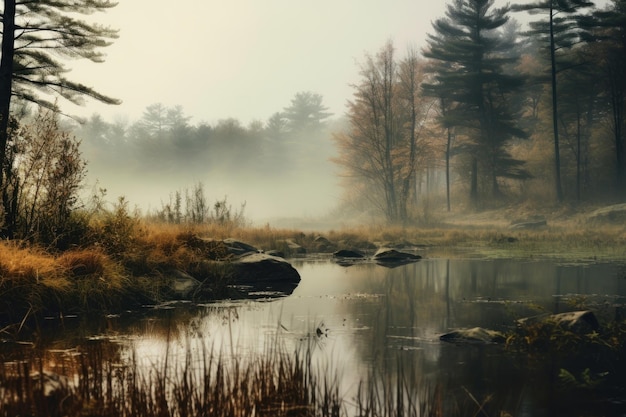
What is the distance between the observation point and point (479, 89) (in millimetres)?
42844

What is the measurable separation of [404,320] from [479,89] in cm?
3439

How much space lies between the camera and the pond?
7.10 meters

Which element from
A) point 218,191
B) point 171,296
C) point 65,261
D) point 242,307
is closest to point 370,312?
point 242,307

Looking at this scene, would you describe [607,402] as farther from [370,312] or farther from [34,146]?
[34,146]

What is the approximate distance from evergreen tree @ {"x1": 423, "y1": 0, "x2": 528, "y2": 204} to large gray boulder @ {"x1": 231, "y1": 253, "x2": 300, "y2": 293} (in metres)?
28.6

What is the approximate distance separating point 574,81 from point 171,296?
1357 inches

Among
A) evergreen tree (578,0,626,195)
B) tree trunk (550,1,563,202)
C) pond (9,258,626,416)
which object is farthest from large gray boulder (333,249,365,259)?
evergreen tree (578,0,626,195)

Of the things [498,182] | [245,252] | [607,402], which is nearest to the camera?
[607,402]

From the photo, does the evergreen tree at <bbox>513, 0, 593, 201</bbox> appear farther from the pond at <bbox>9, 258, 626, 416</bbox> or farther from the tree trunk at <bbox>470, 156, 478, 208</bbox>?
the pond at <bbox>9, 258, 626, 416</bbox>

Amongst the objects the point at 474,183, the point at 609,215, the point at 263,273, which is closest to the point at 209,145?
the point at 474,183

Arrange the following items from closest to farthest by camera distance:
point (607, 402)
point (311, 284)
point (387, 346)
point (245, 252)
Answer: point (607, 402), point (387, 346), point (311, 284), point (245, 252)

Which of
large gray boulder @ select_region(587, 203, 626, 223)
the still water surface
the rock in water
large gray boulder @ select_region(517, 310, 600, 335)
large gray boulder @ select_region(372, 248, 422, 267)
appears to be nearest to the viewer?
the still water surface

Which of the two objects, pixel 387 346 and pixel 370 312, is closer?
pixel 387 346

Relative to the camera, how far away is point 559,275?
16.6m
